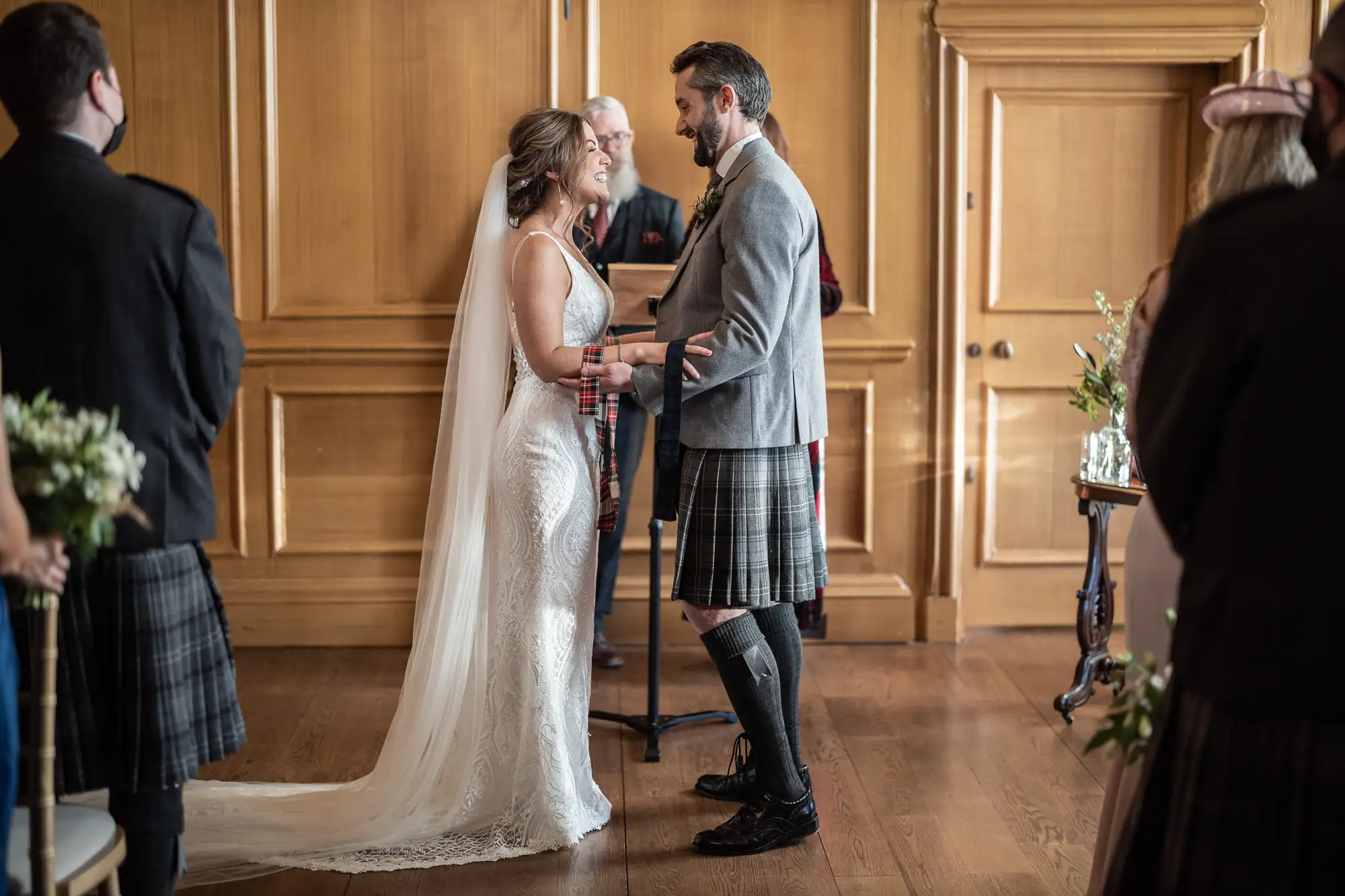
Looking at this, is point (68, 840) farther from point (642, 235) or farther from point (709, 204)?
point (642, 235)

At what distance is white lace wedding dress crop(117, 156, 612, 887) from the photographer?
9.68ft

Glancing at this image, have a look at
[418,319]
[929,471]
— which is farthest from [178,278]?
[929,471]

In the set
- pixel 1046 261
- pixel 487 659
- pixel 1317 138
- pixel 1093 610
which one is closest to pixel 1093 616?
pixel 1093 610

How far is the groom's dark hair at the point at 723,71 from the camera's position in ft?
9.62

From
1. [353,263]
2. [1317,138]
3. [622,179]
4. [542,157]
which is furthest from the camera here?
[353,263]

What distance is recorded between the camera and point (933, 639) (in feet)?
15.9

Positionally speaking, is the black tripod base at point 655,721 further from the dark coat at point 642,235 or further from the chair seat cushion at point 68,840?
the chair seat cushion at point 68,840

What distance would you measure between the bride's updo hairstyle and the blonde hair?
5.36ft

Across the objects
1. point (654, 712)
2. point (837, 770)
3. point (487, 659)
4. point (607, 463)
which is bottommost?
point (837, 770)

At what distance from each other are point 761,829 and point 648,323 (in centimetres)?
150

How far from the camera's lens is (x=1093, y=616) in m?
3.98

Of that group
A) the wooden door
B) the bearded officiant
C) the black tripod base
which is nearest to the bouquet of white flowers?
the black tripod base

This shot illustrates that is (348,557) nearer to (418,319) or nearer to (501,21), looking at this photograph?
(418,319)

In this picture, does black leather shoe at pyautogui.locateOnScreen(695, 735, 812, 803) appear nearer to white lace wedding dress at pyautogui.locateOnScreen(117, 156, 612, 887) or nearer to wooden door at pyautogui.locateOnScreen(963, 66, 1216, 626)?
white lace wedding dress at pyautogui.locateOnScreen(117, 156, 612, 887)
